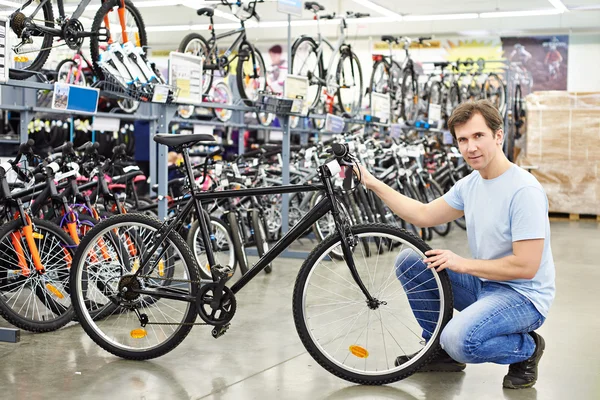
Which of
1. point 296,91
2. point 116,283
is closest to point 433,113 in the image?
point 296,91

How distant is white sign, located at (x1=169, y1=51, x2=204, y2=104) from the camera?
4.62 metres

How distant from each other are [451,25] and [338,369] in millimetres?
13956

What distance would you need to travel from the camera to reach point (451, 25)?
1585 centimetres

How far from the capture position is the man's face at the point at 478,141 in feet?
9.16

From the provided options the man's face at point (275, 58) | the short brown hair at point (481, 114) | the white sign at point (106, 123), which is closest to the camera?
the short brown hair at point (481, 114)

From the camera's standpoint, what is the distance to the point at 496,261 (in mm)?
2725

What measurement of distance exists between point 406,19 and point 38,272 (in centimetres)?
1310

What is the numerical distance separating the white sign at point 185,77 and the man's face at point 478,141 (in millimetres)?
2226

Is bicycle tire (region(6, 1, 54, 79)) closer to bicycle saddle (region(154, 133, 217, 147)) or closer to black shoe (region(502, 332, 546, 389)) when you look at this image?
bicycle saddle (region(154, 133, 217, 147))

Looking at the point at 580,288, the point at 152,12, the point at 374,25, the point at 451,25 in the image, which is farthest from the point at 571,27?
the point at 580,288

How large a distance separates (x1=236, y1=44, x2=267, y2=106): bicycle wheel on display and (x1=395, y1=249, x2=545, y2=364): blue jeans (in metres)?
4.20

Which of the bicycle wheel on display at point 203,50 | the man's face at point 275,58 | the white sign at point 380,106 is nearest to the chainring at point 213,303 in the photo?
the bicycle wheel on display at point 203,50

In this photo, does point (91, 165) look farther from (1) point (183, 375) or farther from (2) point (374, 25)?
(2) point (374, 25)

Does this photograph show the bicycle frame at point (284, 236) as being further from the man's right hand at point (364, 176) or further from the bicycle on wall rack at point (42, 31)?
the bicycle on wall rack at point (42, 31)
